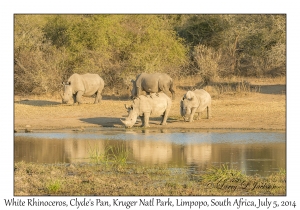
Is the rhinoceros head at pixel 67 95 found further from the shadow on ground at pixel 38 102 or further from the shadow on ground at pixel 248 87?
the shadow on ground at pixel 248 87

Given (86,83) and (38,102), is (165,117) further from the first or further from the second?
(38,102)

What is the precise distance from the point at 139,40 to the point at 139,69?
137 cm

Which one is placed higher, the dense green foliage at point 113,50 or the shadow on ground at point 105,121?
the dense green foliage at point 113,50

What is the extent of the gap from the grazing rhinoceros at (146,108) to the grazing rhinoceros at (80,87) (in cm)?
573

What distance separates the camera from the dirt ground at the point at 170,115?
753 inches

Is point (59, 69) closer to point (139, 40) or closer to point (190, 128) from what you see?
point (139, 40)

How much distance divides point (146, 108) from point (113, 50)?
11026 mm

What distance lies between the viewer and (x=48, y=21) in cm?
3256

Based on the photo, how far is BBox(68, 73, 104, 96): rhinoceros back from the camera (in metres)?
24.4

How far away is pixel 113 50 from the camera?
29.3m

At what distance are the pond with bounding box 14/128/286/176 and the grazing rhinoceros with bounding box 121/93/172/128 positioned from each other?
18.4 inches

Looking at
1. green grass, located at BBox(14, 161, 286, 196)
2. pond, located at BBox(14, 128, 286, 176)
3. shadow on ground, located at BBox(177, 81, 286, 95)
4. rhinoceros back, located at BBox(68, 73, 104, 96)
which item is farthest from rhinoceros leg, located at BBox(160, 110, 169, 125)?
shadow on ground, located at BBox(177, 81, 286, 95)

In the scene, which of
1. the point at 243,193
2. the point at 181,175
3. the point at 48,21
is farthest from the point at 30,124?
the point at 48,21

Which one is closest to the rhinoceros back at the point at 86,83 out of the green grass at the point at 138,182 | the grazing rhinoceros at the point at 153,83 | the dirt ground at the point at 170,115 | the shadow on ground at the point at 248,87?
the dirt ground at the point at 170,115
